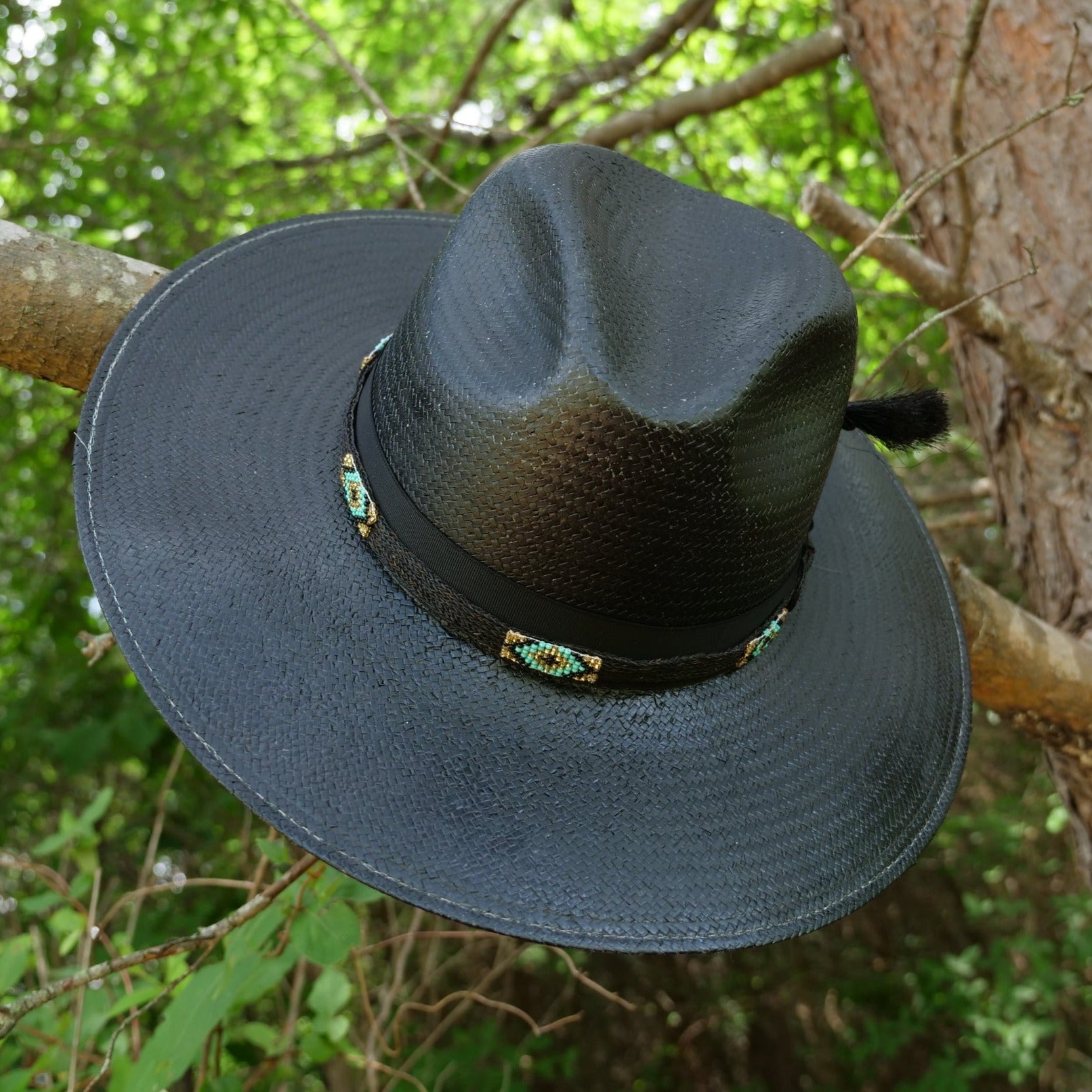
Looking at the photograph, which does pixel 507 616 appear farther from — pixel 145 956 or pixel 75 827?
pixel 75 827

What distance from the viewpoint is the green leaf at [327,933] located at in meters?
1.31

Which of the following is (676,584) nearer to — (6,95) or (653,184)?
(653,184)

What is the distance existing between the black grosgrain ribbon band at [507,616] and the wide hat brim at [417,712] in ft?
0.11

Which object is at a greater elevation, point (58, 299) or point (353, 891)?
point (58, 299)

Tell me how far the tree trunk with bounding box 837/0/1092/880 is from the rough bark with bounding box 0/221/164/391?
4.21ft

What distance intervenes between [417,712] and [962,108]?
1.25 metres

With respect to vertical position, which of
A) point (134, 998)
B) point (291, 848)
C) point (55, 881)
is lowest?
point (55, 881)

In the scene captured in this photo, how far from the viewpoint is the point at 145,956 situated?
117cm

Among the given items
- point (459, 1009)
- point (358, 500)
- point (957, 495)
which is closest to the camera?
point (358, 500)

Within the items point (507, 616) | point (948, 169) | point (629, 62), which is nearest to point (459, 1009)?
point (507, 616)

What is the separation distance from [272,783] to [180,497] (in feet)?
1.16

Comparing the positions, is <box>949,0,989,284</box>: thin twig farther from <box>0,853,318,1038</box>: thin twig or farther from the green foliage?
<box>0,853,318,1038</box>: thin twig

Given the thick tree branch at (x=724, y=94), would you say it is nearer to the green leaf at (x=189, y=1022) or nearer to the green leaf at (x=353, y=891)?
the green leaf at (x=353, y=891)

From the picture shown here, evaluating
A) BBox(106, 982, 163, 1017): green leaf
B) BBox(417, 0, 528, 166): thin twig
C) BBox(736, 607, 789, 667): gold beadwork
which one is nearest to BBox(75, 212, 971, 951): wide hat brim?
BBox(736, 607, 789, 667): gold beadwork
